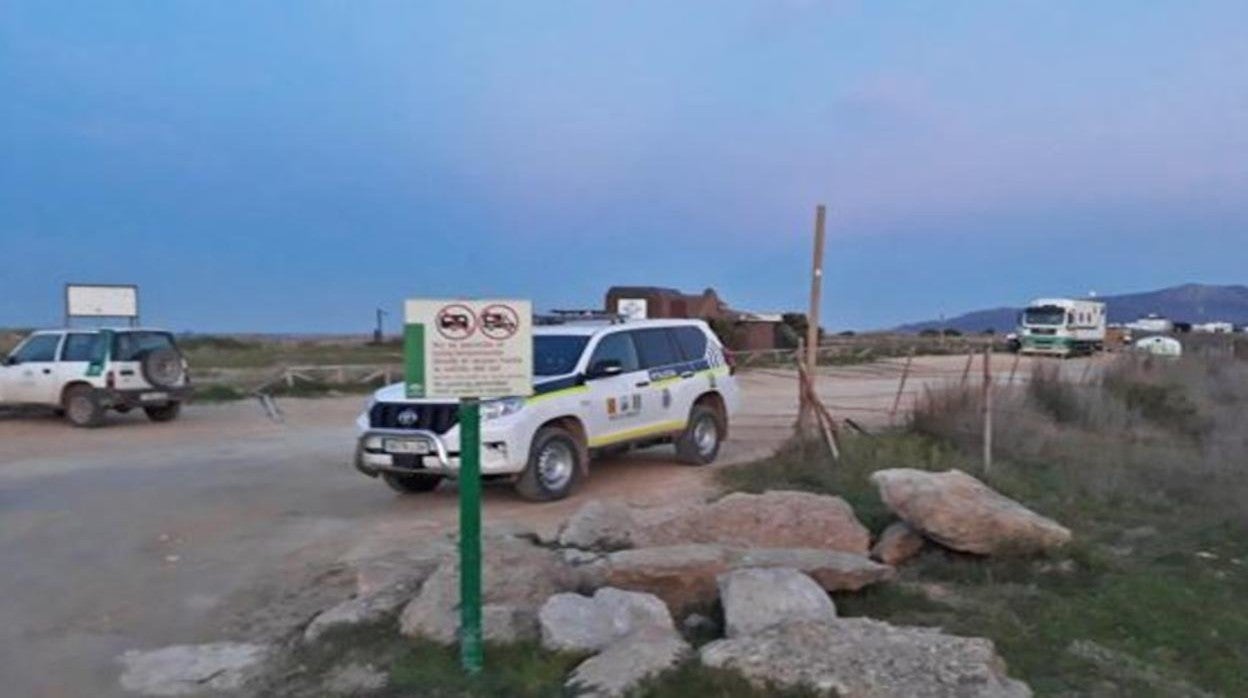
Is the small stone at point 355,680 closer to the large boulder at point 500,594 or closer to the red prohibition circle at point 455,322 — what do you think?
the large boulder at point 500,594

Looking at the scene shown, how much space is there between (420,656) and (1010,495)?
7.92 meters

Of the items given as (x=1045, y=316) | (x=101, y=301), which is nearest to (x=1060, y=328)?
(x=1045, y=316)

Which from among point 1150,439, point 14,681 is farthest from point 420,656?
point 1150,439

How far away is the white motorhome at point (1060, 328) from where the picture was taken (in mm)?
56406

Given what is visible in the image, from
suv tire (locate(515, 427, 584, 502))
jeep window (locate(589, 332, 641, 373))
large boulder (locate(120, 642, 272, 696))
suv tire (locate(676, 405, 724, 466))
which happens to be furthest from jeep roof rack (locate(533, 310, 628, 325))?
large boulder (locate(120, 642, 272, 696))

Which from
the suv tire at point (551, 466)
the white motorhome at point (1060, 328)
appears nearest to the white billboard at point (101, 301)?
the suv tire at point (551, 466)

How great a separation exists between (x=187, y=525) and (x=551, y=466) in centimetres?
370

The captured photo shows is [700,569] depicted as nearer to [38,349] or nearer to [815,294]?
[815,294]

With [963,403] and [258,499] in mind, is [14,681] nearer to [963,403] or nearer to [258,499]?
[258,499]

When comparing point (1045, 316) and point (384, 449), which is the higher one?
point (1045, 316)

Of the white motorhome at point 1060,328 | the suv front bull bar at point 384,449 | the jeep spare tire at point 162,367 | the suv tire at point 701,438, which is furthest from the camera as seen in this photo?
the white motorhome at point 1060,328

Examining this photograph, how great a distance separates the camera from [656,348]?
14844mm

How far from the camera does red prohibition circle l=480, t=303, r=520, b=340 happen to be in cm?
655

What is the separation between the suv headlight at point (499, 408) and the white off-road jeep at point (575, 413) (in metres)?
0.01
